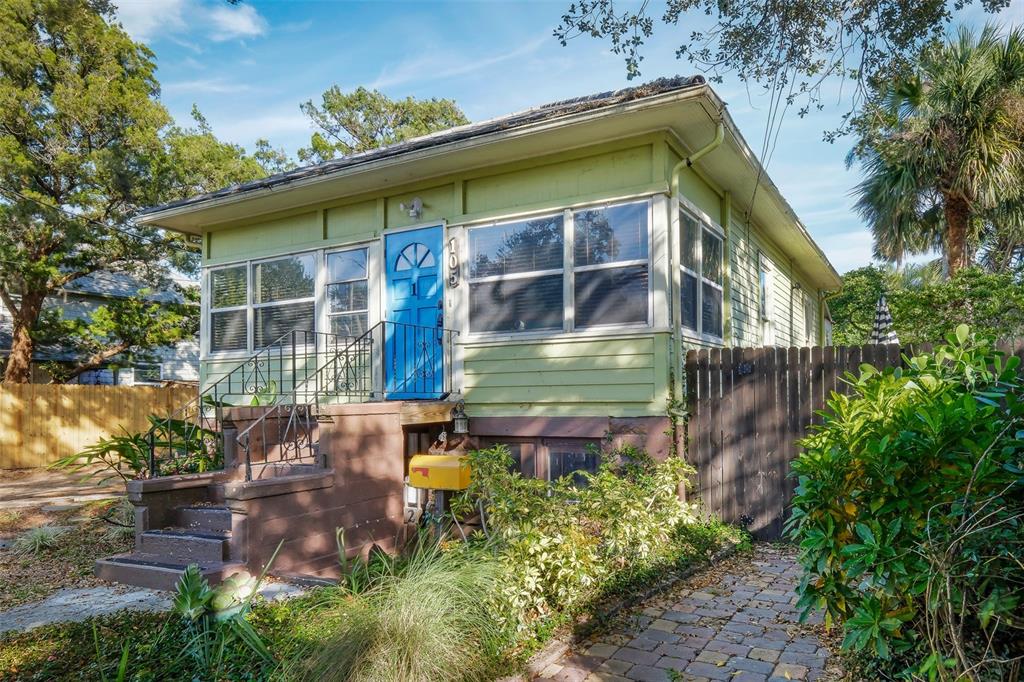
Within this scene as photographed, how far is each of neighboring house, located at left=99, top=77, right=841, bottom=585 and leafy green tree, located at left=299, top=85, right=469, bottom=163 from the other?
705 inches

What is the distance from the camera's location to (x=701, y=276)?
7820mm

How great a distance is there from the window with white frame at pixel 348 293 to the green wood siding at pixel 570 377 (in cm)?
187

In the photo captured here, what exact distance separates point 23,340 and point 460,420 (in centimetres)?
1379

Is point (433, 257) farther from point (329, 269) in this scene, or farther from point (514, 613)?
point (514, 613)

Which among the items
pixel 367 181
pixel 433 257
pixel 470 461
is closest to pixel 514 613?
pixel 470 461

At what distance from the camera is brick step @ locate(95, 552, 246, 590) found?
472 centimetres

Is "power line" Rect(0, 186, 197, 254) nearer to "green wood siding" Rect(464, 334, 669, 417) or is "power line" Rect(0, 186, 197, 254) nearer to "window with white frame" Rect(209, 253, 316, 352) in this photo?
"window with white frame" Rect(209, 253, 316, 352)

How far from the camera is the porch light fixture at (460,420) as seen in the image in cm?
756

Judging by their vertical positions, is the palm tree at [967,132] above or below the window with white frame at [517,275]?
above

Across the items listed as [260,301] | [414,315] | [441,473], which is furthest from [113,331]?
[441,473]

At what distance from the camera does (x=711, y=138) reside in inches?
277

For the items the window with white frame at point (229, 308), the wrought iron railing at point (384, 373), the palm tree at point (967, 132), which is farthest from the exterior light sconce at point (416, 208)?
the palm tree at point (967, 132)

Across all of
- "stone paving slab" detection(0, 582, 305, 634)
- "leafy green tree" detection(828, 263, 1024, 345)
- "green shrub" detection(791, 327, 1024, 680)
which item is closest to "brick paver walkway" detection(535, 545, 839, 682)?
"green shrub" detection(791, 327, 1024, 680)

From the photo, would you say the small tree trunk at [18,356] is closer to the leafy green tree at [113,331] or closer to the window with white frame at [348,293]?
the leafy green tree at [113,331]
